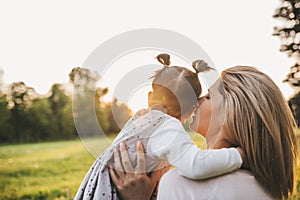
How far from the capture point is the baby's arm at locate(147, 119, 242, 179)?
0.76m

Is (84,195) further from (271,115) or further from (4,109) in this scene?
(4,109)

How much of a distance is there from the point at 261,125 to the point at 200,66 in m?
0.19

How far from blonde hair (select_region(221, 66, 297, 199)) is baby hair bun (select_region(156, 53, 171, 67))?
0.49 feet

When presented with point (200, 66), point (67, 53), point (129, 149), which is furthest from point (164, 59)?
point (67, 53)

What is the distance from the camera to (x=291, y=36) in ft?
6.73

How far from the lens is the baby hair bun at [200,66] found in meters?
0.90

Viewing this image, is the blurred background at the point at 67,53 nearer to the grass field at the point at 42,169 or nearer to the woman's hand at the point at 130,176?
the grass field at the point at 42,169

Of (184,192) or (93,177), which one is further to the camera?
(93,177)

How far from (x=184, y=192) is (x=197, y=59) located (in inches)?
10.6

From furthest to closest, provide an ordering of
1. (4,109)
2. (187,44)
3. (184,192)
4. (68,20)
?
1. (4,109)
2. (68,20)
3. (187,44)
4. (184,192)

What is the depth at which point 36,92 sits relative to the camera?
245 cm

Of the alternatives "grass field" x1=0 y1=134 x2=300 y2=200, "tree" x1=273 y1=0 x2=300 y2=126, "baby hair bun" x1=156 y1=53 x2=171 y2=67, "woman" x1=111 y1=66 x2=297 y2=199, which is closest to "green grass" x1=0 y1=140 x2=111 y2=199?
"grass field" x1=0 y1=134 x2=300 y2=200

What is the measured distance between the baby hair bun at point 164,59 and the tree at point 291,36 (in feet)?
4.02

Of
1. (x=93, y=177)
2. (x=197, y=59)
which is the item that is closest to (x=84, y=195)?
(x=93, y=177)
